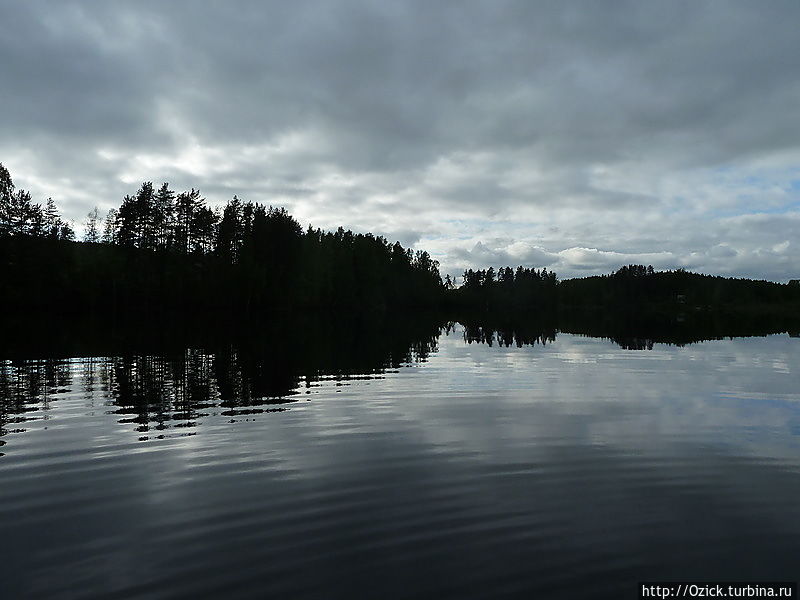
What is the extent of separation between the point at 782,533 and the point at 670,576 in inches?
126

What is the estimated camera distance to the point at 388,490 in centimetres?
1211

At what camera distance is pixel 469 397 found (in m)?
25.2

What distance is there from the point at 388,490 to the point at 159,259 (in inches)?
4356

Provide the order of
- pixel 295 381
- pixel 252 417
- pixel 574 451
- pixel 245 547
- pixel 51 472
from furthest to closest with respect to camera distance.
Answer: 1. pixel 295 381
2. pixel 252 417
3. pixel 574 451
4. pixel 51 472
5. pixel 245 547

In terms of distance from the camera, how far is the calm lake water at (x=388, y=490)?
834 cm

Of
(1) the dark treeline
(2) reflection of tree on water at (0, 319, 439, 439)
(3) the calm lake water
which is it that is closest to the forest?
(1) the dark treeline

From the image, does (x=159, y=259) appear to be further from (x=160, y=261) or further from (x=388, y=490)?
(x=388, y=490)

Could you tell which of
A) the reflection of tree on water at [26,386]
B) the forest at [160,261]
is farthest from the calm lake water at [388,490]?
the forest at [160,261]

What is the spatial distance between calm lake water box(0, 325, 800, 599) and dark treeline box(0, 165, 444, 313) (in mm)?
84590

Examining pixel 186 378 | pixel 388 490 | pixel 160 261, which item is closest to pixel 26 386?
pixel 186 378

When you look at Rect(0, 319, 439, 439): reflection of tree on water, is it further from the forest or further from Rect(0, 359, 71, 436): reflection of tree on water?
the forest

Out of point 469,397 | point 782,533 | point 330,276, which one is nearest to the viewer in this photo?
point 782,533

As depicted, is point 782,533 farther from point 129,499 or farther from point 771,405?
point 771,405

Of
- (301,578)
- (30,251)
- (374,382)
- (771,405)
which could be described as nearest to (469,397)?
(374,382)
